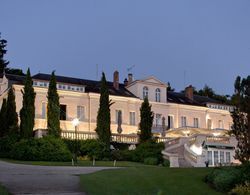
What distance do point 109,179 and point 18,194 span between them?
5.15m

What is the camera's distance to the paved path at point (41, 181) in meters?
19.8

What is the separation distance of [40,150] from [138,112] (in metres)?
23.8

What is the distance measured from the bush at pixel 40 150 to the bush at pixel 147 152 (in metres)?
6.59

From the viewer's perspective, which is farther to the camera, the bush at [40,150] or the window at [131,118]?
the window at [131,118]

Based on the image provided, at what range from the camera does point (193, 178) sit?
79.7 feet

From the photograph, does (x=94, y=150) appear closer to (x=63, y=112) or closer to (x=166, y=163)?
(x=166, y=163)

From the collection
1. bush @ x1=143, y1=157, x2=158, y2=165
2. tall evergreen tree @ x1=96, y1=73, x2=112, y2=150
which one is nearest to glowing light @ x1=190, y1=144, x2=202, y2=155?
bush @ x1=143, y1=157, x2=158, y2=165

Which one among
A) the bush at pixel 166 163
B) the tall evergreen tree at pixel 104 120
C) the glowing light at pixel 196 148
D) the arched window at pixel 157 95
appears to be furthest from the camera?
the arched window at pixel 157 95

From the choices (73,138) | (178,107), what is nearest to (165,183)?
(73,138)

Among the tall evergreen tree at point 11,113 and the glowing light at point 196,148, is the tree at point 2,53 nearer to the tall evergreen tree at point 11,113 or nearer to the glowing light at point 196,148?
the tall evergreen tree at point 11,113

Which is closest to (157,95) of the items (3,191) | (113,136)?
(113,136)

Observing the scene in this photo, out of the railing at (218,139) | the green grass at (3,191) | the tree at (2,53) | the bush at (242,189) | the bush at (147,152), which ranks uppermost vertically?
the tree at (2,53)

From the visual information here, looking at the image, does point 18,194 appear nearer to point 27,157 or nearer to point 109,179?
point 109,179

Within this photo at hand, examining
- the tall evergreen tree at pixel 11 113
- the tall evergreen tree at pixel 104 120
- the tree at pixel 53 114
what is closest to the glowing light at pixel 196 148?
the tall evergreen tree at pixel 104 120
